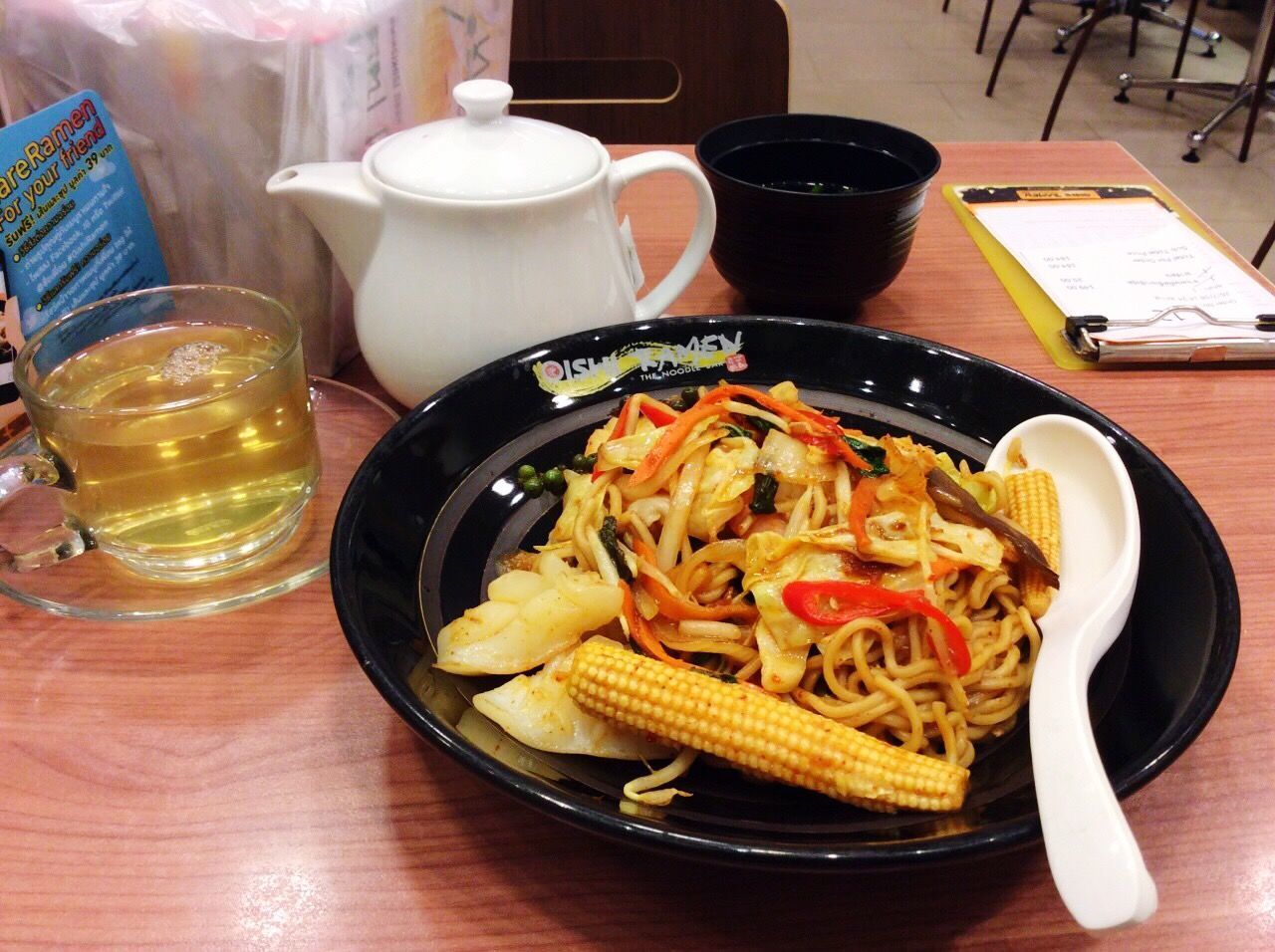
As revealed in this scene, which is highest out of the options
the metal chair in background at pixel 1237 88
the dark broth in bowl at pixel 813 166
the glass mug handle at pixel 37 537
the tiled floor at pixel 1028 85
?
the dark broth in bowl at pixel 813 166

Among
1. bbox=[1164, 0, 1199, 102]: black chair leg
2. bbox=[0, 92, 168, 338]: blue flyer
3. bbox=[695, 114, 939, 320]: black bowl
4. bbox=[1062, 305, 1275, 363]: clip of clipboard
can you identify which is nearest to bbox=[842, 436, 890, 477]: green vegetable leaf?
bbox=[695, 114, 939, 320]: black bowl

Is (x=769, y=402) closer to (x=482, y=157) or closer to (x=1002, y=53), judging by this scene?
(x=482, y=157)

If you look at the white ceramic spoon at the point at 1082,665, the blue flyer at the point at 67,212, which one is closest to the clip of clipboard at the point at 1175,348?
the white ceramic spoon at the point at 1082,665

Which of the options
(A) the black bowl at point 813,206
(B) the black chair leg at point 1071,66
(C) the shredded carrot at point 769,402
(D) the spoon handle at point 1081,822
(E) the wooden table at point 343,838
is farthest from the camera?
(B) the black chair leg at point 1071,66

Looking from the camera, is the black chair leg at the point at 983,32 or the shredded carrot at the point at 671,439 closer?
the shredded carrot at the point at 671,439

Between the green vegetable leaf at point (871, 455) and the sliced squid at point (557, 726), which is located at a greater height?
the green vegetable leaf at point (871, 455)

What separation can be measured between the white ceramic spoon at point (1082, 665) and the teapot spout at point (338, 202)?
0.66 meters

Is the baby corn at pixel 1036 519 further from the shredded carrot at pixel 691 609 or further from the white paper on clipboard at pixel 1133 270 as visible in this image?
the white paper on clipboard at pixel 1133 270

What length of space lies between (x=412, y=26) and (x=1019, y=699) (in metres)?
0.91

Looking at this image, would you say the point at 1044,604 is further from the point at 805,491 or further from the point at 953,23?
the point at 953,23

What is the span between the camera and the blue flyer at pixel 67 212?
86 cm

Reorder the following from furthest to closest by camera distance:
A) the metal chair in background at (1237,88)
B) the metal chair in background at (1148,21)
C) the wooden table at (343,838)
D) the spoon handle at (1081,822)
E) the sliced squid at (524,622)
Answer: the metal chair in background at (1148,21) → the metal chair in background at (1237,88) → the sliced squid at (524,622) → the wooden table at (343,838) → the spoon handle at (1081,822)

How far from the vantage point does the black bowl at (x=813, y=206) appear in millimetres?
1137

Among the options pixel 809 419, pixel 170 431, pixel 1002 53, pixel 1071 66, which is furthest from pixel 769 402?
pixel 1002 53
